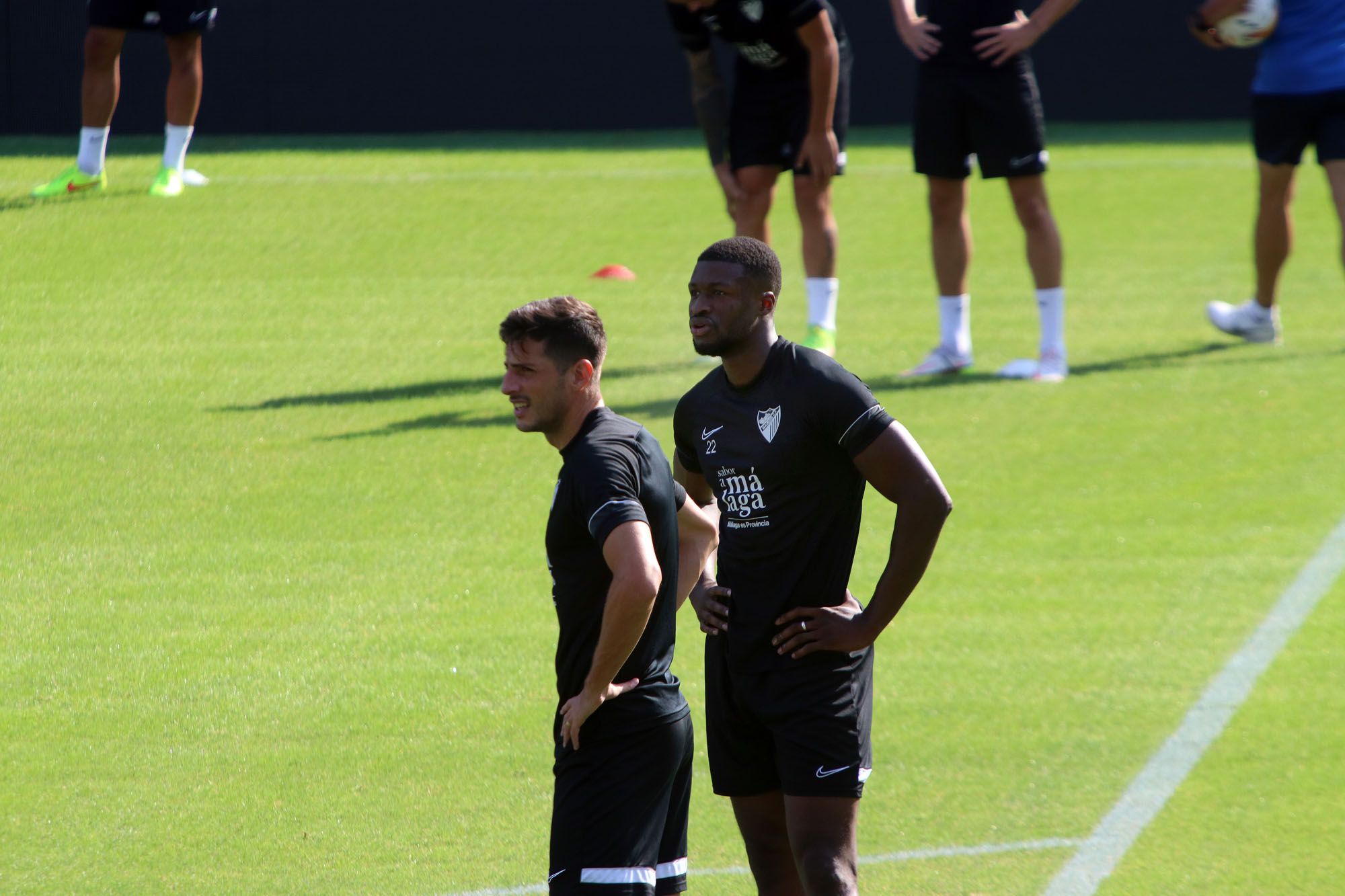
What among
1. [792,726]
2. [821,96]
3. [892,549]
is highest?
[892,549]

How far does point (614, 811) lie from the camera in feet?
11.7

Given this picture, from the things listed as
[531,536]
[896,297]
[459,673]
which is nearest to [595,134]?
[896,297]

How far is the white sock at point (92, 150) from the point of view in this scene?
1034cm

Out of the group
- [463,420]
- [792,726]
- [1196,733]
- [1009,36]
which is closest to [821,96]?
[1009,36]

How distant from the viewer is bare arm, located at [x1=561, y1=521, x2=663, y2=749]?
3.40 m

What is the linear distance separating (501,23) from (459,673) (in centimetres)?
1423

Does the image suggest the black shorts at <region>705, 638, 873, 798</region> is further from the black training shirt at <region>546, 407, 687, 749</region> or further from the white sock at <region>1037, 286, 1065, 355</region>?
the white sock at <region>1037, 286, 1065, 355</region>

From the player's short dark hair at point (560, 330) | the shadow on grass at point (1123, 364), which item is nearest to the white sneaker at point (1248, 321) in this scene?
the shadow on grass at point (1123, 364)

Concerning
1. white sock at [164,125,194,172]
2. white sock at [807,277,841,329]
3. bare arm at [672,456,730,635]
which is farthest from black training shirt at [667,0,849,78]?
bare arm at [672,456,730,635]

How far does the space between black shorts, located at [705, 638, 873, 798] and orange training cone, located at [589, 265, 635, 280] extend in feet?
23.5

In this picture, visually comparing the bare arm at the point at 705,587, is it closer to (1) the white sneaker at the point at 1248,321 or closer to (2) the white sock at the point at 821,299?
(2) the white sock at the point at 821,299

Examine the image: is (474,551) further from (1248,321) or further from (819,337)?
(1248,321)

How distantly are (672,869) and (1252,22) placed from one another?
6840 mm

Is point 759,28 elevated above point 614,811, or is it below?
above
